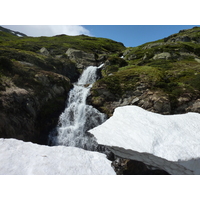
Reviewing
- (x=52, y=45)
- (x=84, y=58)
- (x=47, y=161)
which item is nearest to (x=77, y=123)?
(x=47, y=161)

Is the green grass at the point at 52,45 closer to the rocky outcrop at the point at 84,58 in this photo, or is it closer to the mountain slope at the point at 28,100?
the rocky outcrop at the point at 84,58

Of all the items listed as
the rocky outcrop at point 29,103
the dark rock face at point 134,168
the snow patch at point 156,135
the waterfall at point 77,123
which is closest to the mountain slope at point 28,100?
the rocky outcrop at point 29,103

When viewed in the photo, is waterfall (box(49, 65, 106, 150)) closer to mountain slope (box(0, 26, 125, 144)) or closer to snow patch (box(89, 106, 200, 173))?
mountain slope (box(0, 26, 125, 144))

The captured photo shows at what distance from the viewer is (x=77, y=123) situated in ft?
55.3

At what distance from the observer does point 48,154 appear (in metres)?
5.16

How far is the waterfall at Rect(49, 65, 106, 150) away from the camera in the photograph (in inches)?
599

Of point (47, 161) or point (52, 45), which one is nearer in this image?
point (47, 161)

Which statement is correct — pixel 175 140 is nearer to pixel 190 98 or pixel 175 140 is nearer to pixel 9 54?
pixel 190 98

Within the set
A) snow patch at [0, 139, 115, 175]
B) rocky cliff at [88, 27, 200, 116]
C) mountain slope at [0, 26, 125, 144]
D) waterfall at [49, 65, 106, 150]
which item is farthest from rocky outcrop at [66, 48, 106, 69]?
snow patch at [0, 139, 115, 175]

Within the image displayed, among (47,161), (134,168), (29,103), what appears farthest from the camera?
(29,103)

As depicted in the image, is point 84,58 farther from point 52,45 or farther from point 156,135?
point 156,135

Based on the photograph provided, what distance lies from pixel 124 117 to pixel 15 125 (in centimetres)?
1045

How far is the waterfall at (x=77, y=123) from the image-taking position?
49.9 feet

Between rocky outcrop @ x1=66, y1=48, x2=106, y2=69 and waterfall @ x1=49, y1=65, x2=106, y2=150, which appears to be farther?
rocky outcrop @ x1=66, y1=48, x2=106, y2=69
